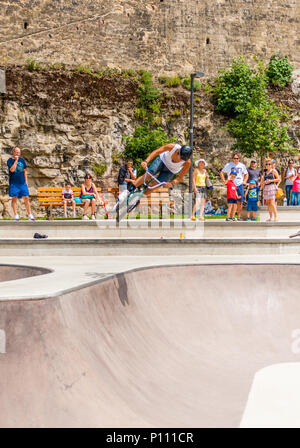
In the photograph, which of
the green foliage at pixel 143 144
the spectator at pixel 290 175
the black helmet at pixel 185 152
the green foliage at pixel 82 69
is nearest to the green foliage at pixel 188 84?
the green foliage at pixel 143 144

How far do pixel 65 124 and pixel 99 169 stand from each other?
273cm

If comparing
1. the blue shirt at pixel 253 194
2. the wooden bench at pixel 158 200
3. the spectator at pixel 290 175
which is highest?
the spectator at pixel 290 175

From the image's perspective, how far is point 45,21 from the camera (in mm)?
24188

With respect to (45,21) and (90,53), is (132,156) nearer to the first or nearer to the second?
(90,53)

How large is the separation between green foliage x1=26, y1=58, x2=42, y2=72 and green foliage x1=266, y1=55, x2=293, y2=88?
1302 centimetres

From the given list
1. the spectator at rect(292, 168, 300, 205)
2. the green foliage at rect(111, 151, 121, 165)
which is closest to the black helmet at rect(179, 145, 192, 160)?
the spectator at rect(292, 168, 300, 205)

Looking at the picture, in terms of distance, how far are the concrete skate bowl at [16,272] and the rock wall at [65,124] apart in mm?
16129

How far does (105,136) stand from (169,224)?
1370cm

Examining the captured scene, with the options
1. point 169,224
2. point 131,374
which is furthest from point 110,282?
point 169,224

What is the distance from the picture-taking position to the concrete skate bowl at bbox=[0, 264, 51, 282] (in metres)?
6.61

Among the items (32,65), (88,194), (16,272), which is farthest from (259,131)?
(16,272)

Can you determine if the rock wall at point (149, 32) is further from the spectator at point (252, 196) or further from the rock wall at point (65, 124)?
the spectator at point (252, 196)

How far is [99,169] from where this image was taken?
2358cm

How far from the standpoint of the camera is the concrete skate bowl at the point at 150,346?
339 centimetres
